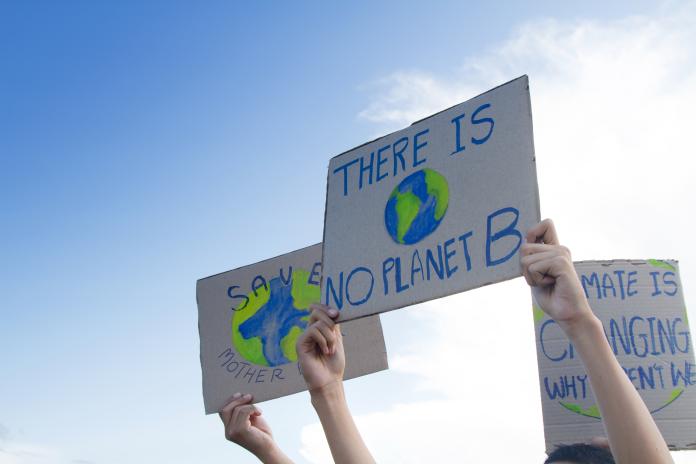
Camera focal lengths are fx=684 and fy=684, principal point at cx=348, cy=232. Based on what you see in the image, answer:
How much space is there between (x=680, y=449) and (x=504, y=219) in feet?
6.67

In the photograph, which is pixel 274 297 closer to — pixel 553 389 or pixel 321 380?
pixel 321 380

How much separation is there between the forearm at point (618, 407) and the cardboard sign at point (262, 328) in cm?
→ 162

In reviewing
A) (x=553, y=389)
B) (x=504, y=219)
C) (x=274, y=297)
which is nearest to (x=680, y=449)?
(x=553, y=389)

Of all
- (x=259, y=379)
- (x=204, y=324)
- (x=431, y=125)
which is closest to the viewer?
(x=431, y=125)

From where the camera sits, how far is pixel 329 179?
3111mm

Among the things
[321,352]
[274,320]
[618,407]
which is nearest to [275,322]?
[274,320]

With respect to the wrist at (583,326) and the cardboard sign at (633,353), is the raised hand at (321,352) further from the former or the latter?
the cardboard sign at (633,353)

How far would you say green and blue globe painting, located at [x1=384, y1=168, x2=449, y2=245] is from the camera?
2.63m

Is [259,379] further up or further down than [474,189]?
further down

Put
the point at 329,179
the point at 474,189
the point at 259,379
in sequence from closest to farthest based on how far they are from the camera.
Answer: the point at 474,189
the point at 329,179
the point at 259,379

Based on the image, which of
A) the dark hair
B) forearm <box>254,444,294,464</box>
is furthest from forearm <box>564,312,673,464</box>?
forearm <box>254,444,294,464</box>

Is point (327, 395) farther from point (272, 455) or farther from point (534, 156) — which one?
point (534, 156)

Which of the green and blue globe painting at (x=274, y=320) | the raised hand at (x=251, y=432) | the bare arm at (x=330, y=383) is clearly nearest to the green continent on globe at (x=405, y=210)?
the bare arm at (x=330, y=383)

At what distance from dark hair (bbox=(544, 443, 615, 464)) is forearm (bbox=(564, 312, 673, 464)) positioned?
0.60 meters
